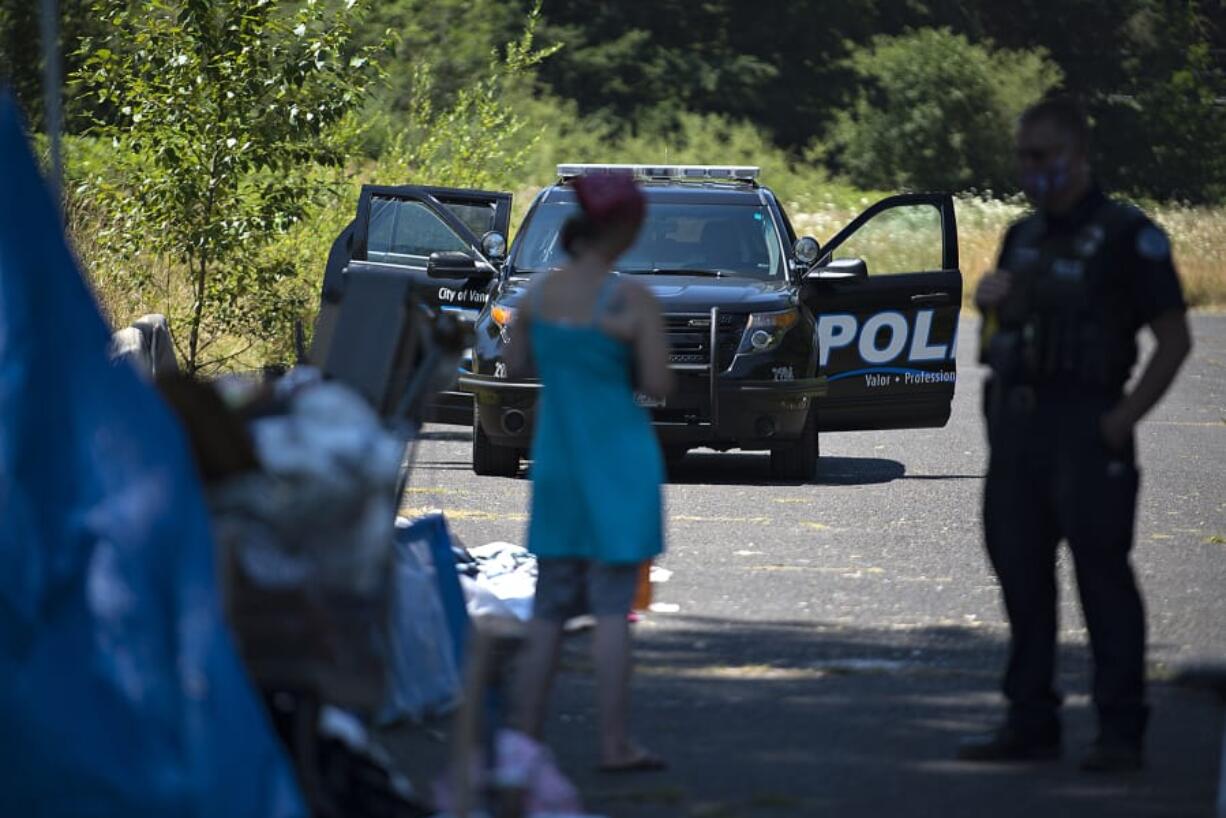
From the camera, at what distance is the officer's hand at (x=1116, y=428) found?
5965mm

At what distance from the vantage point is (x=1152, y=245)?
234 inches

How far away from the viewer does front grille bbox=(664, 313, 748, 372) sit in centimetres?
1328

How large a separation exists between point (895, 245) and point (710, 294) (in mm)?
27736

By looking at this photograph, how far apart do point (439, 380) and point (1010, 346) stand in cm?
165

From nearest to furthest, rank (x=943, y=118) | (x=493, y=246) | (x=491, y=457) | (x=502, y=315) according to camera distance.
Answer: (x=502, y=315), (x=491, y=457), (x=493, y=246), (x=943, y=118)

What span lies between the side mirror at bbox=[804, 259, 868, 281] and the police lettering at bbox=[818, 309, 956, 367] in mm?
254

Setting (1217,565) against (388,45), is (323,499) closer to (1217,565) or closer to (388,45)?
(1217,565)

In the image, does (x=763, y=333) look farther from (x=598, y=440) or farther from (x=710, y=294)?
(x=598, y=440)

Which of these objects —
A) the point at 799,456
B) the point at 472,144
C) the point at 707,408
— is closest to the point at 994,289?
the point at 707,408

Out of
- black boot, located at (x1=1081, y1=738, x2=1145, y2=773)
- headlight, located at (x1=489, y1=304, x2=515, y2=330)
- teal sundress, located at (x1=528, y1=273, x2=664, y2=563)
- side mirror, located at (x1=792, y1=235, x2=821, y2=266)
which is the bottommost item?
black boot, located at (x1=1081, y1=738, x2=1145, y2=773)

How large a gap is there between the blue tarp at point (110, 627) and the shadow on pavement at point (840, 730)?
155cm

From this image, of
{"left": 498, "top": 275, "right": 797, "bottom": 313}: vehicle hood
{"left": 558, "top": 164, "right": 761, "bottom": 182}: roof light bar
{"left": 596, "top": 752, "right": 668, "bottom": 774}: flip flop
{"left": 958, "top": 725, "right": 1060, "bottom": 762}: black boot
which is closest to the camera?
{"left": 596, "top": 752, "right": 668, "bottom": 774}: flip flop

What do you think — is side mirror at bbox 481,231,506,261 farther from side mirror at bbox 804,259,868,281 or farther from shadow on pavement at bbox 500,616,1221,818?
shadow on pavement at bbox 500,616,1221,818

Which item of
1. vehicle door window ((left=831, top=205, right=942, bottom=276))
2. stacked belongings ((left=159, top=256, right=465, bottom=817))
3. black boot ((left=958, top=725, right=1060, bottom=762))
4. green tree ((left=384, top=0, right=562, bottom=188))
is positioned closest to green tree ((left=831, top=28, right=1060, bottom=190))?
vehicle door window ((left=831, top=205, right=942, bottom=276))
